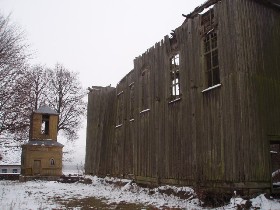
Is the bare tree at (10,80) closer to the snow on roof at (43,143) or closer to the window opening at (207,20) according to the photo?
the window opening at (207,20)

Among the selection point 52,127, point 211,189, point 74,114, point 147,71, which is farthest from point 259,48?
point 74,114

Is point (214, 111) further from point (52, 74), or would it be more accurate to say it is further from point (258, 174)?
point (52, 74)

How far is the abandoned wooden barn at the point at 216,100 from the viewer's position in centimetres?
1095

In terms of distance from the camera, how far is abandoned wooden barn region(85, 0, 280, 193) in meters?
11.0

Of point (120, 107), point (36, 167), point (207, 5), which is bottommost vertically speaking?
point (36, 167)

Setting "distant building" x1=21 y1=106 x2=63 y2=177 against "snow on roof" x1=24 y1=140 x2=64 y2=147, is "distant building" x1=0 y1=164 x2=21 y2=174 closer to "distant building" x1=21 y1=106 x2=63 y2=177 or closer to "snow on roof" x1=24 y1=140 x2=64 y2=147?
"distant building" x1=21 y1=106 x2=63 y2=177

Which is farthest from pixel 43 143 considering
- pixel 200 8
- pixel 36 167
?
pixel 200 8

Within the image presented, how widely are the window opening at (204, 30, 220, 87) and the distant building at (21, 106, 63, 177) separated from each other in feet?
78.6

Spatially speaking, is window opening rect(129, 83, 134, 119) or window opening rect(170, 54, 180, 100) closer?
window opening rect(170, 54, 180, 100)

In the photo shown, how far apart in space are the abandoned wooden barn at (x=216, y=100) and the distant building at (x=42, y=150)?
1867 cm

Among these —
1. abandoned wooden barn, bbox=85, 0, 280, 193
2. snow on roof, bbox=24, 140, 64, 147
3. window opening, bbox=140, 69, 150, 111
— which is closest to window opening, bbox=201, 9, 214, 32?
abandoned wooden barn, bbox=85, 0, 280, 193

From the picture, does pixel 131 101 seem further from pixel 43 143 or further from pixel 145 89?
pixel 43 143

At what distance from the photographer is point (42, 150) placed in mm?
33656

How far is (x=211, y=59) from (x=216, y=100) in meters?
1.77
